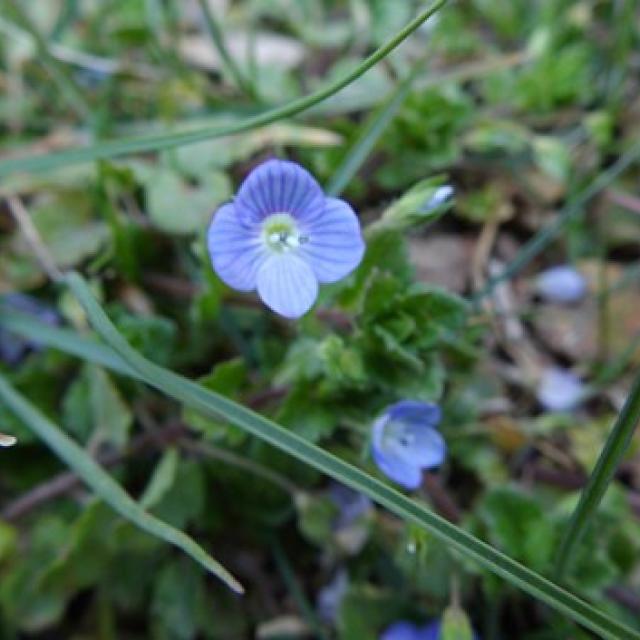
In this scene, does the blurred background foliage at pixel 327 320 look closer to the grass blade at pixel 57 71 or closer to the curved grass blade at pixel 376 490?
the grass blade at pixel 57 71

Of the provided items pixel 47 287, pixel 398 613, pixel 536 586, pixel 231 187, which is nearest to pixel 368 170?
pixel 231 187

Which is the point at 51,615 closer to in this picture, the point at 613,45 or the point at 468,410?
the point at 468,410

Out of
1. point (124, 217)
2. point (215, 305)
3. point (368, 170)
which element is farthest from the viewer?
point (368, 170)

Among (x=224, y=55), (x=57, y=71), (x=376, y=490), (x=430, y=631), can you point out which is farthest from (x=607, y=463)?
(x=57, y=71)

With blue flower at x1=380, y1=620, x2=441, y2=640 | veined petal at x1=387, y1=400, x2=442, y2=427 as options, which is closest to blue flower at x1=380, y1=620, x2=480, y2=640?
blue flower at x1=380, y1=620, x2=441, y2=640

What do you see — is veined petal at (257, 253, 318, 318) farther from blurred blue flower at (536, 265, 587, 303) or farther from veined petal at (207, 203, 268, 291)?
blurred blue flower at (536, 265, 587, 303)

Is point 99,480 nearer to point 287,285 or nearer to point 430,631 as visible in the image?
point 287,285
